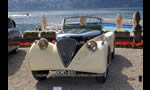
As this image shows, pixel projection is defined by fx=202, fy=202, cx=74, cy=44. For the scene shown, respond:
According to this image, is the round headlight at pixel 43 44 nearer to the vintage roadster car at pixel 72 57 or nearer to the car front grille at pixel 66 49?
the vintage roadster car at pixel 72 57

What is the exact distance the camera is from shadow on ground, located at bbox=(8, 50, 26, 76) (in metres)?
6.80

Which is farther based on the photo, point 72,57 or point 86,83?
point 86,83

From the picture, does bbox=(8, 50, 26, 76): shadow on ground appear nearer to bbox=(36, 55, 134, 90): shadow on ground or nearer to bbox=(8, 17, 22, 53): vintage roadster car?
bbox=(8, 17, 22, 53): vintage roadster car

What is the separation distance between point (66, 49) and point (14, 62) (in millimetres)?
3483

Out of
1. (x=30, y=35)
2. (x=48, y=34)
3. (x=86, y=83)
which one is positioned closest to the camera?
(x=86, y=83)

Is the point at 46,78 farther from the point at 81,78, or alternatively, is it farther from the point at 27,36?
the point at 27,36

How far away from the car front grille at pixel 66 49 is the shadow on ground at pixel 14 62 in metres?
2.19

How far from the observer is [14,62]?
7863 mm

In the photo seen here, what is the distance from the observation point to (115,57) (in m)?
8.46

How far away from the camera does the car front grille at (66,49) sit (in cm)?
501

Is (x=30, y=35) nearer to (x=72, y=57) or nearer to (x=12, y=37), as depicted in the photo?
(x=12, y=37)

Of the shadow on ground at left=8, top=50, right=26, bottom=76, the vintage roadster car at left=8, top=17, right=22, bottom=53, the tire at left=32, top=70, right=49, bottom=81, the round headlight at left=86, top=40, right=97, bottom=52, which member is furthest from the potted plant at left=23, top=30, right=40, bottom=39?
the round headlight at left=86, top=40, right=97, bottom=52

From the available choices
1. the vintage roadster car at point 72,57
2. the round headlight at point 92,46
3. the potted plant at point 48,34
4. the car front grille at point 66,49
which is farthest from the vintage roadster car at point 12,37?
the potted plant at point 48,34

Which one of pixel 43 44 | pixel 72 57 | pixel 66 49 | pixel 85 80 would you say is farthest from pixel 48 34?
pixel 72 57
